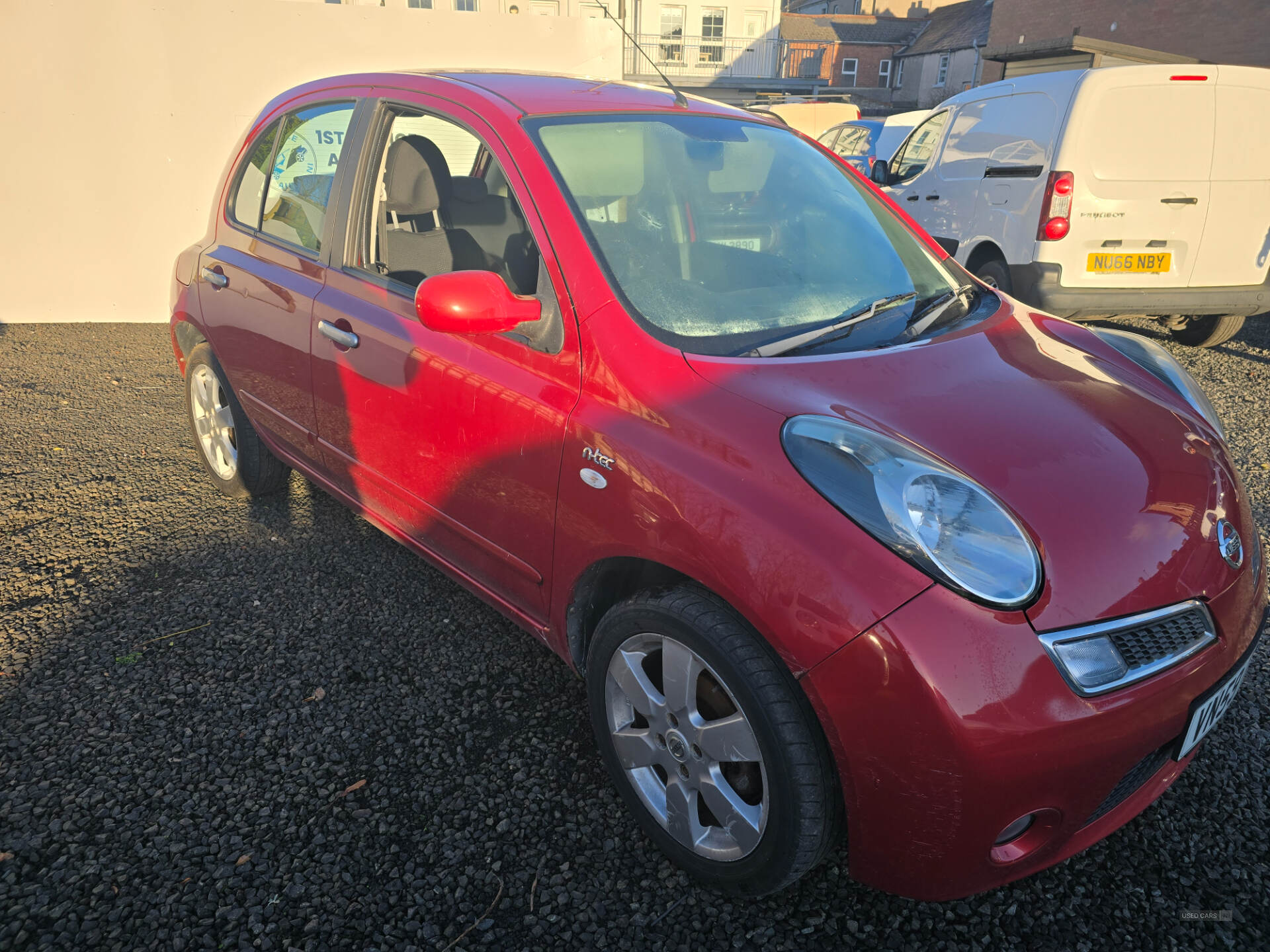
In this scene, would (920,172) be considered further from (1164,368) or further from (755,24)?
(755,24)

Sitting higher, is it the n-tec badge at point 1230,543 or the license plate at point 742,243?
the license plate at point 742,243

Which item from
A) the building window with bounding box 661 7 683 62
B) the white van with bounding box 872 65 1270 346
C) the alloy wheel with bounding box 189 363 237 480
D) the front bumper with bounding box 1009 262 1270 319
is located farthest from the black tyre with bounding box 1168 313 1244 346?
the building window with bounding box 661 7 683 62

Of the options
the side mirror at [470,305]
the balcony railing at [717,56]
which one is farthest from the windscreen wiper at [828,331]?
the balcony railing at [717,56]

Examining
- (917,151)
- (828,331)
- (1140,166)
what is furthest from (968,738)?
(917,151)

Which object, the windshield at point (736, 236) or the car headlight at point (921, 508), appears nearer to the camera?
the car headlight at point (921, 508)

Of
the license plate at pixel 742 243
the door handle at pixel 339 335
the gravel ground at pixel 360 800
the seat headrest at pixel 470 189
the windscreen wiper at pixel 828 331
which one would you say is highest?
the seat headrest at pixel 470 189

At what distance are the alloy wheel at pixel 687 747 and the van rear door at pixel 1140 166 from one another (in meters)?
5.26

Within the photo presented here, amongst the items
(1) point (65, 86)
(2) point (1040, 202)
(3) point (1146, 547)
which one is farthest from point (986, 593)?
(1) point (65, 86)

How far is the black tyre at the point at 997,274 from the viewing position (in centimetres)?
618

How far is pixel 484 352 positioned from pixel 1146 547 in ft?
5.33

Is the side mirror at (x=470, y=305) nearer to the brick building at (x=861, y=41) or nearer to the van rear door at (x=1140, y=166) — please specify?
the van rear door at (x=1140, y=166)

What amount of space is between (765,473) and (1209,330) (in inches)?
259

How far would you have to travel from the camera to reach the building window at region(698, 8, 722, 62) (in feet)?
104

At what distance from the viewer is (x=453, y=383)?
7.62ft
